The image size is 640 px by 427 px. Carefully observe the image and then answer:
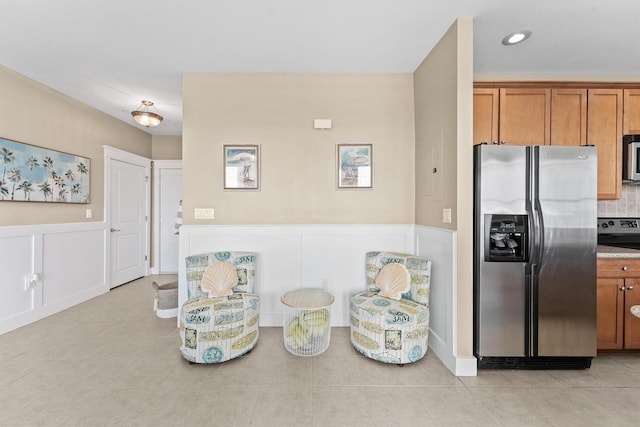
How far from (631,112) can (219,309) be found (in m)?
4.36

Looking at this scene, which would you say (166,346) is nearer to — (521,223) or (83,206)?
(83,206)

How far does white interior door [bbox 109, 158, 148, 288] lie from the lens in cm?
420

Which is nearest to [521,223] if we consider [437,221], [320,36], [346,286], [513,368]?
[437,221]

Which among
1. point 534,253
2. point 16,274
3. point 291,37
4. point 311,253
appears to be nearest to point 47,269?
point 16,274

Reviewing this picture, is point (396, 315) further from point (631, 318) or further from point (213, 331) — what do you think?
point (631, 318)

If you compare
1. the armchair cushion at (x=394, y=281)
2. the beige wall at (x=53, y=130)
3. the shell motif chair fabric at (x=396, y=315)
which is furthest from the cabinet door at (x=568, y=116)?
the beige wall at (x=53, y=130)

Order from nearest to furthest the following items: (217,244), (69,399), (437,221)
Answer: (69,399) → (437,221) → (217,244)

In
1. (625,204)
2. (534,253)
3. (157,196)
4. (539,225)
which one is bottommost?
(534,253)

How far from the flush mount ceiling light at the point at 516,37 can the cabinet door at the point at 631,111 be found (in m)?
A: 1.44

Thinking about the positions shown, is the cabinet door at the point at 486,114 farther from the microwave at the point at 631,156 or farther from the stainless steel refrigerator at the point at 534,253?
the microwave at the point at 631,156

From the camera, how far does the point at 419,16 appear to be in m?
2.04

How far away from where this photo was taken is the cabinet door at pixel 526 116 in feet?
8.52

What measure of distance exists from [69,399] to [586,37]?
189 inches

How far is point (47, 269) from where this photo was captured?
315cm
